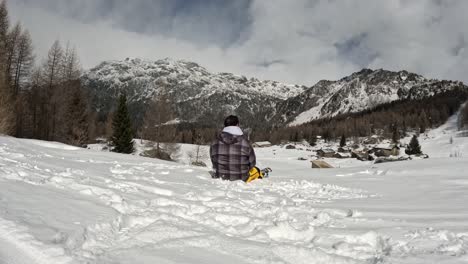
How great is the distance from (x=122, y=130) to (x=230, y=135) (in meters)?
29.7

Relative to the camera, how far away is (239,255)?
263cm

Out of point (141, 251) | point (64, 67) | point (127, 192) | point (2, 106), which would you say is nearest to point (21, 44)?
point (64, 67)

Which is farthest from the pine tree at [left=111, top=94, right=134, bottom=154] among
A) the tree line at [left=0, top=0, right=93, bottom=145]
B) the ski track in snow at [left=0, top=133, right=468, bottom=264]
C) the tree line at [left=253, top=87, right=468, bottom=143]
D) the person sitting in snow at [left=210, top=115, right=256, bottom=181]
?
the tree line at [left=253, top=87, right=468, bottom=143]

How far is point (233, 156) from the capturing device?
8109 mm

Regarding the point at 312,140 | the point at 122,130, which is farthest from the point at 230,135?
the point at 312,140

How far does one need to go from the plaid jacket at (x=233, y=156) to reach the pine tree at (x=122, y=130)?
28.8 m

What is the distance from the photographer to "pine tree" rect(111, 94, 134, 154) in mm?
34316

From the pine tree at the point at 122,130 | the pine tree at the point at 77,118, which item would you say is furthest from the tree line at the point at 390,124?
the pine tree at the point at 77,118

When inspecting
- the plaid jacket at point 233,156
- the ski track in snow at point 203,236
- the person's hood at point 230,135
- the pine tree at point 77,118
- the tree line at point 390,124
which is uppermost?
the tree line at point 390,124

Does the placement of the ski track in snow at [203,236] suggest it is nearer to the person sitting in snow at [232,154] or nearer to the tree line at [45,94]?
the person sitting in snow at [232,154]

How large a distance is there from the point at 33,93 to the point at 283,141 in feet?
432

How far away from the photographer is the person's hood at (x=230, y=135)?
8.12 metres

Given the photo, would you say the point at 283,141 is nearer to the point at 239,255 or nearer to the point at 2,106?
the point at 2,106

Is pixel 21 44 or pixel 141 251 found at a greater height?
pixel 21 44
